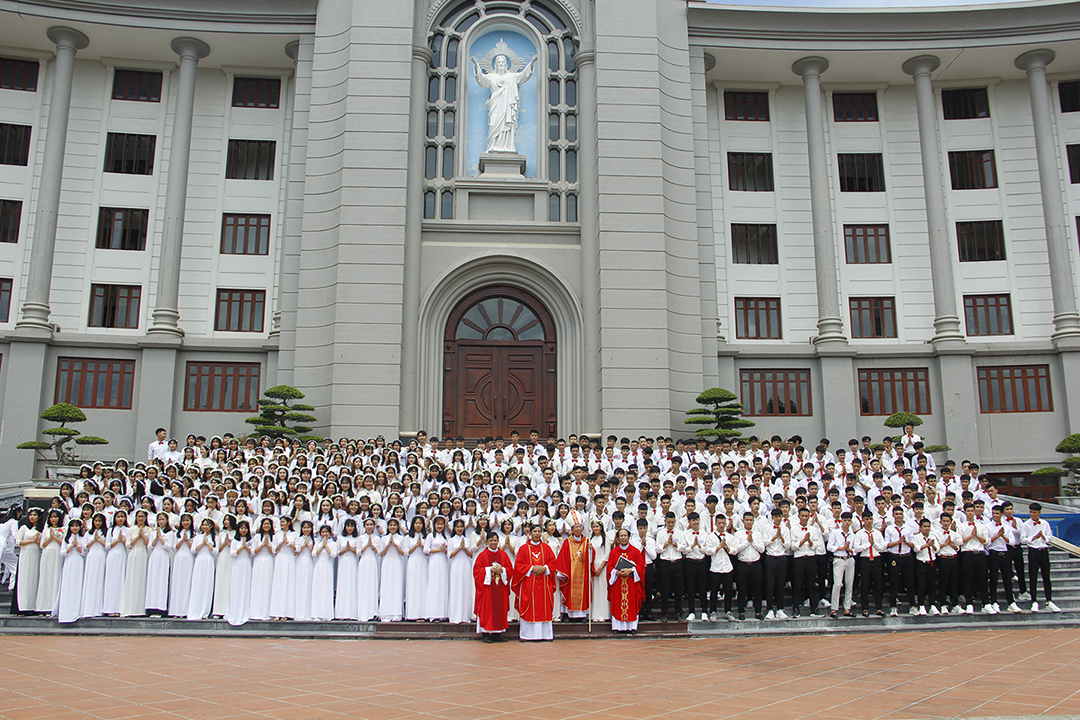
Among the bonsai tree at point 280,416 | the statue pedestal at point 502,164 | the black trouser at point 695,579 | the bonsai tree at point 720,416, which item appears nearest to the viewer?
the black trouser at point 695,579

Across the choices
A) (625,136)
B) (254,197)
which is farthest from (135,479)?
(625,136)

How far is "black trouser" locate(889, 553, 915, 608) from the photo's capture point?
10.5 metres

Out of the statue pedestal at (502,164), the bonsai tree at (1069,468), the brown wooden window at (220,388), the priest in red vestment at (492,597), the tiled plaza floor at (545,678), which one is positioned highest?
the statue pedestal at (502,164)

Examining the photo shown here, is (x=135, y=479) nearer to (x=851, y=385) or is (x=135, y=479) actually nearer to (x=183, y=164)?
(x=183, y=164)

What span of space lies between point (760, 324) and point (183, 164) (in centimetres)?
1541

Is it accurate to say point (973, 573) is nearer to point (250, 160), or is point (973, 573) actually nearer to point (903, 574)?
point (903, 574)

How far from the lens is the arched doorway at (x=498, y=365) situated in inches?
729

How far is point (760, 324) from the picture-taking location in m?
21.3

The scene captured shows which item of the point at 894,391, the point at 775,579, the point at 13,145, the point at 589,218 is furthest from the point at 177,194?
the point at 894,391

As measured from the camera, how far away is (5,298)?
20.0 meters

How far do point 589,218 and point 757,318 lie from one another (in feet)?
18.5

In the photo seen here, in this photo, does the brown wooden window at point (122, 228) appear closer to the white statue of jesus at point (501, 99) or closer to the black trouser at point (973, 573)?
the white statue of jesus at point (501, 99)

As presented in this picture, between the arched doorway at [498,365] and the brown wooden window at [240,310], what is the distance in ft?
17.9

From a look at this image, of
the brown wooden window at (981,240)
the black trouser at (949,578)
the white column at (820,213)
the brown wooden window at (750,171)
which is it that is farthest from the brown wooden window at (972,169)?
the black trouser at (949,578)
